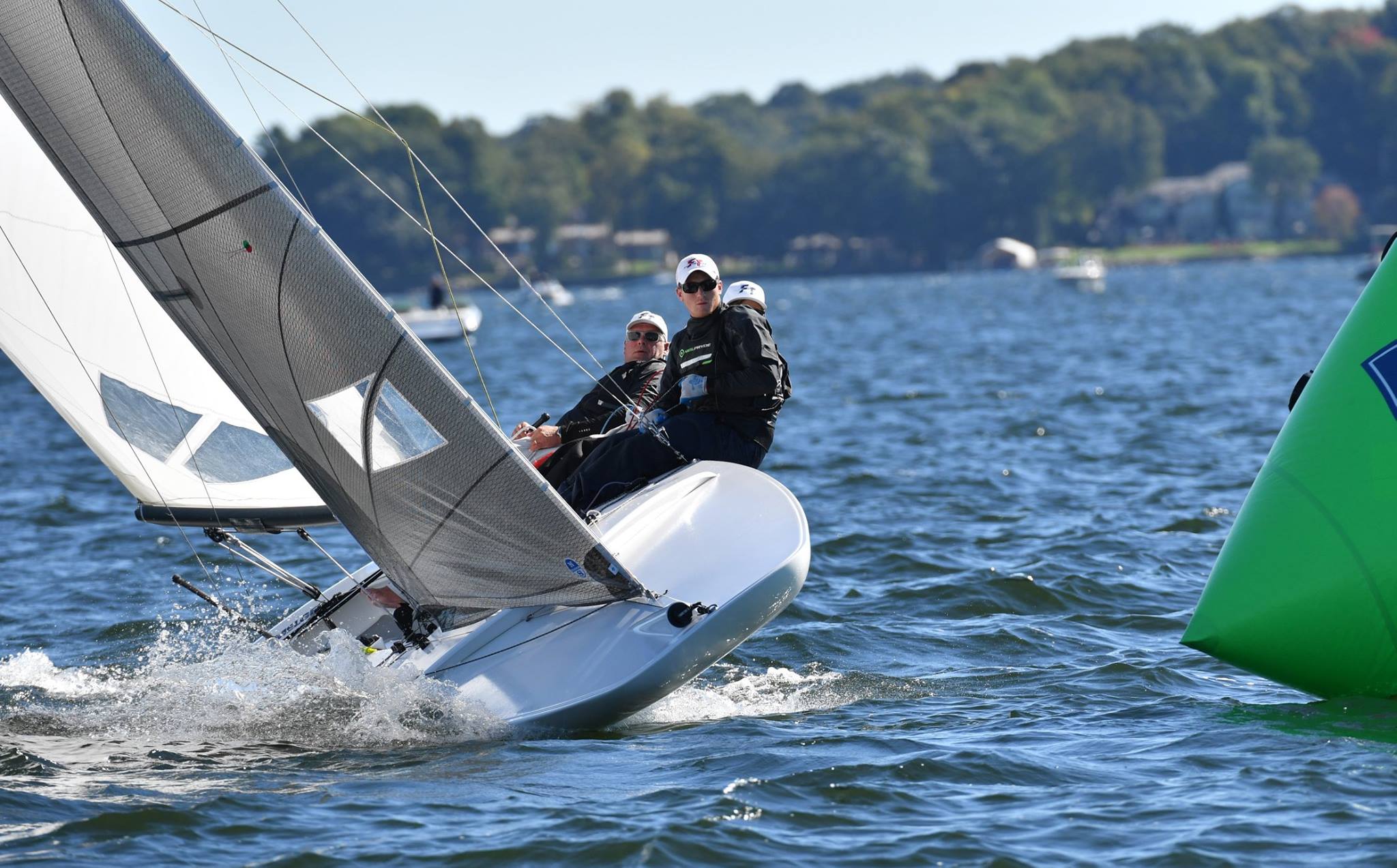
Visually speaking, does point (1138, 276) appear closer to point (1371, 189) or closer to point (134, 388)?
point (1371, 189)

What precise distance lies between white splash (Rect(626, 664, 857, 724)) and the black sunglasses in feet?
5.15

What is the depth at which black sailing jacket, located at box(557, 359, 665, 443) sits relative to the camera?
7188 mm

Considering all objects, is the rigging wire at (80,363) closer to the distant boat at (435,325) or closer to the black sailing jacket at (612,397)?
the black sailing jacket at (612,397)

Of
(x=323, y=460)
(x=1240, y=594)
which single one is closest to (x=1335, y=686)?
(x=1240, y=594)

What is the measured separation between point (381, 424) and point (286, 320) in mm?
470

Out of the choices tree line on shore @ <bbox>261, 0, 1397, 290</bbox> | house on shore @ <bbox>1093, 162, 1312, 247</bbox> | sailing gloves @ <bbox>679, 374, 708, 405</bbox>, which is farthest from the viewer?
tree line on shore @ <bbox>261, 0, 1397, 290</bbox>

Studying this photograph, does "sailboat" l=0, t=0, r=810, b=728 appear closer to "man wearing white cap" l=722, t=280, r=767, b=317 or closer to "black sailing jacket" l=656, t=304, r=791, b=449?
"black sailing jacket" l=656, t=304, r=791, b=449

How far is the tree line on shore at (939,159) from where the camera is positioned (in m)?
115

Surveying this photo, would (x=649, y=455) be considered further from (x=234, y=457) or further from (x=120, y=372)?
(x=120, y=372)

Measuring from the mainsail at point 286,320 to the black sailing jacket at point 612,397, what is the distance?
4.34ft

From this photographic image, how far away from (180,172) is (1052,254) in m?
109

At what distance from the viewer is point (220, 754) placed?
573 centimetres

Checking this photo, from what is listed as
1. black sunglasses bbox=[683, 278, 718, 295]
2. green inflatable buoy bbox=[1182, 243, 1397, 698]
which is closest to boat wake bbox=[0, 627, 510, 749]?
black sunglasses bbox=[683, 278, 718, 295]

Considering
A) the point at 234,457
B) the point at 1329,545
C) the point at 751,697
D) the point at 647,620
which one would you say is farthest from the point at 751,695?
the point at 234,457
